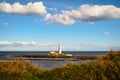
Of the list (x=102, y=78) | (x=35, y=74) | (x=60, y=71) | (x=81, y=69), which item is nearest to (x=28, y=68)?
(x=35, y=74)

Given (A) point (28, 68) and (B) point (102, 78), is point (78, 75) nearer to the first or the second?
(B) point (102, 78)

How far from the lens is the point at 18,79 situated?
57.0 ft

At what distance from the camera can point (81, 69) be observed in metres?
17.8

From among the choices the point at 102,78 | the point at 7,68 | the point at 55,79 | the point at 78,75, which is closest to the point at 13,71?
the point at 7,68

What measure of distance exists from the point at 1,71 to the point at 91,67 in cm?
561

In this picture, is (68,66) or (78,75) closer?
(78,75)

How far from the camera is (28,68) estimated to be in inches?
747

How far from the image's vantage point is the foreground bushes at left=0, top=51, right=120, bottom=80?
17141mm

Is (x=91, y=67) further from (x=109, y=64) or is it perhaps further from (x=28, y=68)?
(x=28, y=68)

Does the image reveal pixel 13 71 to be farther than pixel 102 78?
Yes

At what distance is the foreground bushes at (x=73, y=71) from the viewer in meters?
17.1

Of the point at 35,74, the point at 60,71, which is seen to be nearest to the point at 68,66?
the point at 60,71

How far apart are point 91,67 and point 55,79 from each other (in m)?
2.32

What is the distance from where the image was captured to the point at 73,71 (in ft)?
58.3
